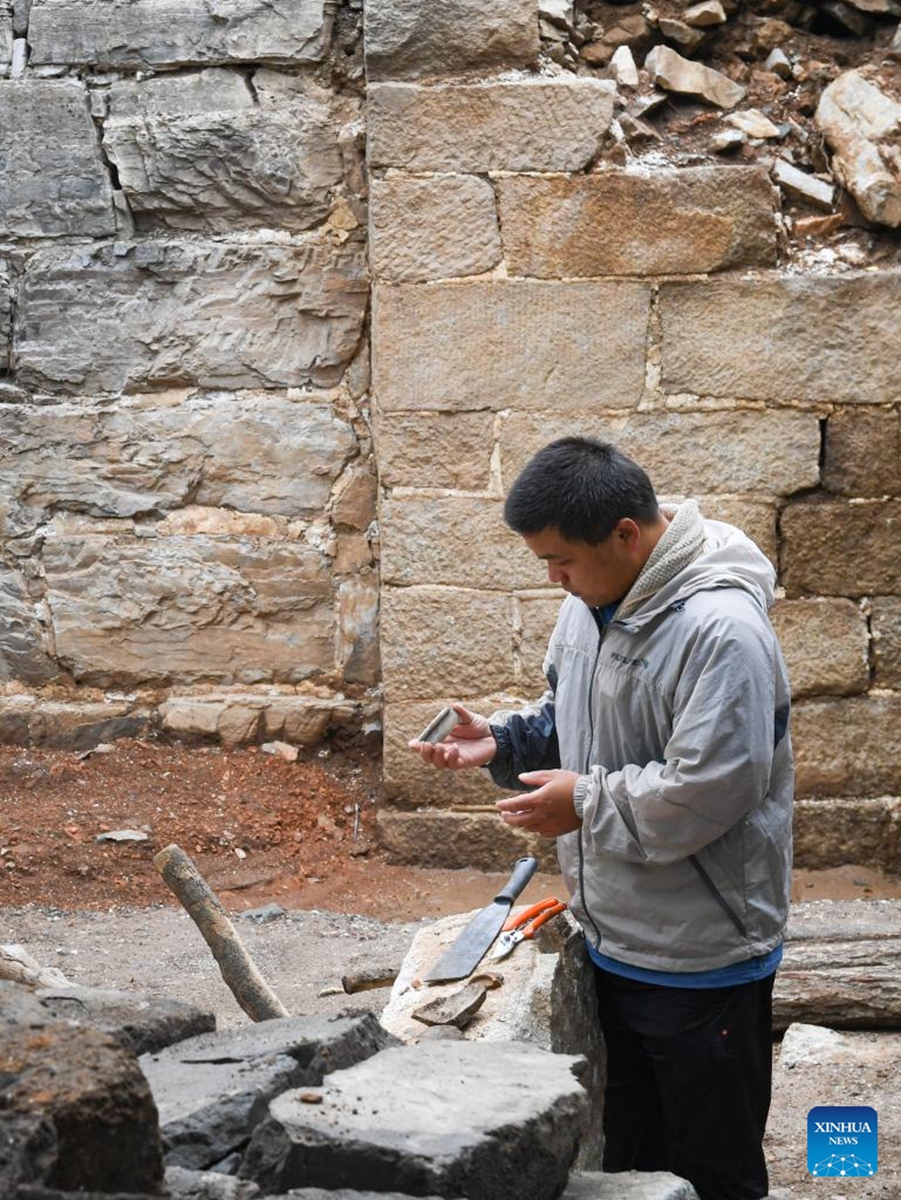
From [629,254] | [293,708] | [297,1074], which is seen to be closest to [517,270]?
[629,254]

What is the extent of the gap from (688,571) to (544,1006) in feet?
2.97

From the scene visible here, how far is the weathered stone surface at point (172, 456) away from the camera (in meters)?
5.97

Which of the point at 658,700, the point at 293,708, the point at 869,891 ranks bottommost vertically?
the point at 869,891

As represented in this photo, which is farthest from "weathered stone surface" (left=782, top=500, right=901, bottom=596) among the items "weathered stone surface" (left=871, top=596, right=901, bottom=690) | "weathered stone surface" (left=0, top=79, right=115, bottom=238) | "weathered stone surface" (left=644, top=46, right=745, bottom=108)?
"weathered stone surface" (left=0, top=79, right=115, bottom=238)

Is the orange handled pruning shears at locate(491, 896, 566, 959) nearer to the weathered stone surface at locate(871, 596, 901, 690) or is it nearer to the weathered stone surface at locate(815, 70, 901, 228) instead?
the weathered stone surface at locate(871, 596, 901, 690)

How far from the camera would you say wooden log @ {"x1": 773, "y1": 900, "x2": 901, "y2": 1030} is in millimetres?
4117

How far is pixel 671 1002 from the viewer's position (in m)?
2.81

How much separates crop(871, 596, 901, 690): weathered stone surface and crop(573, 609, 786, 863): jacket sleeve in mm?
2810

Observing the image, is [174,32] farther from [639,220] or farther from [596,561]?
[596,561]

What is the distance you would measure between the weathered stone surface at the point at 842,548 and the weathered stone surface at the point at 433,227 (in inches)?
57.4

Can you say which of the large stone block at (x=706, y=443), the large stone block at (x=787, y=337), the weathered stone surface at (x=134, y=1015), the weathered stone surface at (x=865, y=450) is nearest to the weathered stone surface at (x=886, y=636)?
the weathered stone surface at (x=865, y=450)

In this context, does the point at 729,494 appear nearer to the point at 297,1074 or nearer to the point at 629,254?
the point at 629,254

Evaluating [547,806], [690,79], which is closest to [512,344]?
[690,79]

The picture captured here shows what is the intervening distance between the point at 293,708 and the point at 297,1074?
366 cm
